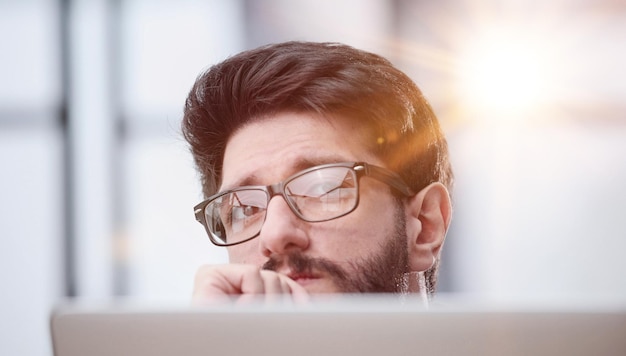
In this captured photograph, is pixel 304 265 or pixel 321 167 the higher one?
pixel 321 167

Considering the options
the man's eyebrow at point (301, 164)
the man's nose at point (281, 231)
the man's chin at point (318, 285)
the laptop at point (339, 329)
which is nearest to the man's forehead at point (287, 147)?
the man's eyebrow at point (301, 164)

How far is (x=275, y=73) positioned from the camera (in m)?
1.63

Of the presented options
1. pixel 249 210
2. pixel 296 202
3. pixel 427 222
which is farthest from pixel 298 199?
pixel 427 222

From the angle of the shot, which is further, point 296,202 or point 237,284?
point 296,202

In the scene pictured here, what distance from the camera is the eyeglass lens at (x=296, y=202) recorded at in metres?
1.38

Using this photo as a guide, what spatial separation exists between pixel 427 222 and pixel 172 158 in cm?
226

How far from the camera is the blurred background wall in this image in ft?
11.7

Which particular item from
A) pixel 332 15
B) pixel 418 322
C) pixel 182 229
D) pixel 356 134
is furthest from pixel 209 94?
pixel 332 15

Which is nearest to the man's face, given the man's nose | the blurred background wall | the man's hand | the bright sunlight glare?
the man's nose

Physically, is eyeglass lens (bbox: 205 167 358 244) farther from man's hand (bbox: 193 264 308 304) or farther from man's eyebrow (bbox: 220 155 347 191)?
man's hand (bbox: 193 264 308 304)

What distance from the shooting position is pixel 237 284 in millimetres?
1006

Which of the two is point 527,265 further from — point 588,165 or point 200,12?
point 200,12

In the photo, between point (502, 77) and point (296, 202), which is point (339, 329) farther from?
point (502, 77)

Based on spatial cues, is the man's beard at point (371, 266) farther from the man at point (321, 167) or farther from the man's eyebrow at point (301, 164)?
the man's eyebrow at point (301, 164)
